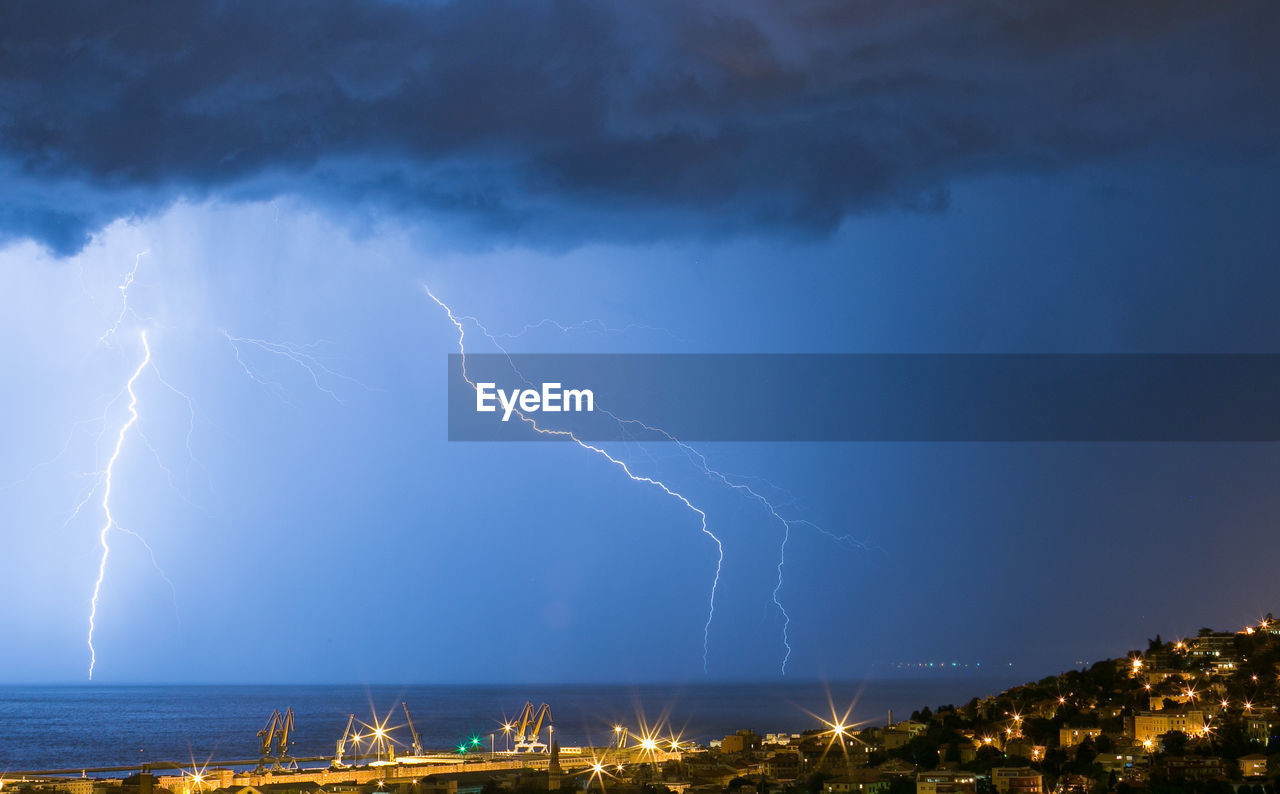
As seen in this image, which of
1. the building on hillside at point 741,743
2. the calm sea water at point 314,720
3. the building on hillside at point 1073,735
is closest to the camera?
the building on hillside at point 1073,735

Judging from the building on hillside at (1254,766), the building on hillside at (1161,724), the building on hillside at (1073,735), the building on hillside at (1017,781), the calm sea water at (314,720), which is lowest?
the calm sea water at (314,720)

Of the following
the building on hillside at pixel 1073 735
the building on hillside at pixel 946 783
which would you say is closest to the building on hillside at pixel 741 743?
the building on hillside at pixel 1073 735

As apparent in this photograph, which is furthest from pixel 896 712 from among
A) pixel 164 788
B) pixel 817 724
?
pixel 164 788

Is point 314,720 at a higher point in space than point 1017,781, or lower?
lower

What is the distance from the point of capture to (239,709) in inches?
3912

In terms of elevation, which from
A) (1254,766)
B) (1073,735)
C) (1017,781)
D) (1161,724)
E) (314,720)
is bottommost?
(314,720)

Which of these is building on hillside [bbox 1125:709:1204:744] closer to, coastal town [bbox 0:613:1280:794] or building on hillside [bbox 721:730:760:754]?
coastal town [bbox 0:613:1280:794]

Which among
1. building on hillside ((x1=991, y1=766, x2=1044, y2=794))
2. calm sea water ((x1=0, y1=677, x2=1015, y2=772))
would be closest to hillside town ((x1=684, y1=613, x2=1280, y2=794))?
building on hillside ((x1=991, y1=766, x2=1044, y2=794))

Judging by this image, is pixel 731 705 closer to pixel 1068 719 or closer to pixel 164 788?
pixel 1068 719

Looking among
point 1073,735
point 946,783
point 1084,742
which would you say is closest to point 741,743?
point 1073,735

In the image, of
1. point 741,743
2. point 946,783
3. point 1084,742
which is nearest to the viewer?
point 946,783

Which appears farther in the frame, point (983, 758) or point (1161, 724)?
point (1161, 724)

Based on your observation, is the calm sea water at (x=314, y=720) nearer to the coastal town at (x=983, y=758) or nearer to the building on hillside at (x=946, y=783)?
the coastal town at (x=983, y=758)

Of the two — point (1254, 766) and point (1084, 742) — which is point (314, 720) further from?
point (1254, 766)
